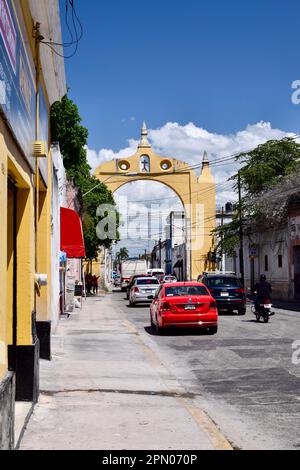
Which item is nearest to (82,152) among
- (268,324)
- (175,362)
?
(268,324)

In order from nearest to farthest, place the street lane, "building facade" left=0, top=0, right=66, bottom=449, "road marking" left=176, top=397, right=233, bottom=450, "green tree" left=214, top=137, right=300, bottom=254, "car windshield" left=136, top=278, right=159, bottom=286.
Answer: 1. "building facade" left=0, top=0, right=66, bottom=449
2. "road marking" left=176, top=397, right=233, bottom=450
3. the street lane
4. "car windshield" left=136, top=278, right=159, bottom=286
5. "green tree" left=214, top=137, right=300, bottom=254

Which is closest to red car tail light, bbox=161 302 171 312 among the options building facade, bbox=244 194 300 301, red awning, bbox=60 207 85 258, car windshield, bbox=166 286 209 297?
car windshield, bbox=166 286 209 297

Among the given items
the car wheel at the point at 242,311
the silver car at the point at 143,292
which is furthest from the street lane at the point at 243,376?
the silver car at the point at 143,292

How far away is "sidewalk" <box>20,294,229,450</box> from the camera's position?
20.6ft

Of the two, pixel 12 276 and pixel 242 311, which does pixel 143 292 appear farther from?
pixel 12 276

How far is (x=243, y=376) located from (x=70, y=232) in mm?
12397

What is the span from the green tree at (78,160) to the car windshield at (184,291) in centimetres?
1846

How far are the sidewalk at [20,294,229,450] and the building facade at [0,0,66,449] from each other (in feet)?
2.17

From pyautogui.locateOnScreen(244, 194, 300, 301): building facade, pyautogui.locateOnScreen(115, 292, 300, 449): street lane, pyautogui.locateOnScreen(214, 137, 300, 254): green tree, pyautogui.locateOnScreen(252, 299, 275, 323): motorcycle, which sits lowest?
pyautogui.locateOnScreen(115, 292, 300, 449): street lane

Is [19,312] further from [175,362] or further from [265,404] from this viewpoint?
[175,362]

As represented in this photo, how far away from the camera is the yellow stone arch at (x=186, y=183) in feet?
196

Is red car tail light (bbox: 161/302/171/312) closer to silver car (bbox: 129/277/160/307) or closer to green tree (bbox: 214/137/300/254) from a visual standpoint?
silver car (bbox: 129/277/160/307)

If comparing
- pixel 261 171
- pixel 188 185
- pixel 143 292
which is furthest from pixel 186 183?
pixel 143 292

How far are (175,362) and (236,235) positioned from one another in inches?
1356
